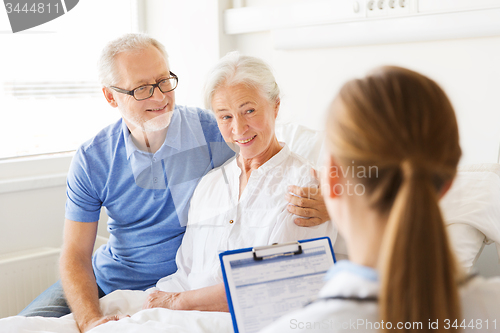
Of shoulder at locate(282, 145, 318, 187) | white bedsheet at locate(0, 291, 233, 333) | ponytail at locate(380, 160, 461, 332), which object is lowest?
white bedsheet at locate(0, 291, 233, 333)

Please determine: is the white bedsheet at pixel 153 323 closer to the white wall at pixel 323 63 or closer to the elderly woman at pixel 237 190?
the elderly woman at pixel 237 190

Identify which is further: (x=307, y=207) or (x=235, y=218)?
(x=235, y=218)

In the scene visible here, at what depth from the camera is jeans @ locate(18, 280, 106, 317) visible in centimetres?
171

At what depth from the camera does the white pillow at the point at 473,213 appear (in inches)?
54.1

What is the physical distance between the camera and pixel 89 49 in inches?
109

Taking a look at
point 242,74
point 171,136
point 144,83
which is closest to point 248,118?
point 242,74

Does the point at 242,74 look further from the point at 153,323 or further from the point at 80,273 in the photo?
the point at 80,273

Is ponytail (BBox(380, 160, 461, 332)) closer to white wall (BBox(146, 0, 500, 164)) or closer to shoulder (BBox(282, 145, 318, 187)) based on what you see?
white wall (BBox(146, 0, 500, 164))

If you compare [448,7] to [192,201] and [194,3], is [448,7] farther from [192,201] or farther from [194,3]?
[194,3]

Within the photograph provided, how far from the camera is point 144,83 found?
5.76 feet

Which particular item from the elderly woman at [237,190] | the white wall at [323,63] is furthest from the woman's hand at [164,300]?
the white wall at [323,63]

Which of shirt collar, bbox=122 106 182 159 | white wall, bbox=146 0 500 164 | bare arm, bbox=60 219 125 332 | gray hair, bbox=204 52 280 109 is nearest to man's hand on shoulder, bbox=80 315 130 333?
bare arm, bbox=60 219 125 332

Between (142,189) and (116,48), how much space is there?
1.84 ft

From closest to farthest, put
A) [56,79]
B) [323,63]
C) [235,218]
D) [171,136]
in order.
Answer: [235,218], [171,136], [323,63], [56,79]
